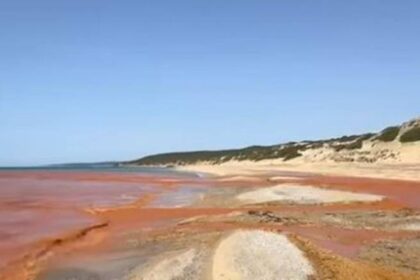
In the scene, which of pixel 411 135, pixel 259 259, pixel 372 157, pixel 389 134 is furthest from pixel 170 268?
pixel 389 134

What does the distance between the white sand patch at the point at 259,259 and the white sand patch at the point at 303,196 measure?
19.0 m

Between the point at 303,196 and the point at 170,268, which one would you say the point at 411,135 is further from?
the point at 170,268

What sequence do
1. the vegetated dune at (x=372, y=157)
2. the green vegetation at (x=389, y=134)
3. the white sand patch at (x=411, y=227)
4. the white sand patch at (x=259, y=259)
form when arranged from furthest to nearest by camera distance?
the green vegetation at (x=389, y=134) < the vegetated dune at (x=372, y=157) < the white sand patch at (x=411, y=227) < the white sand patch at (x=259, y=259)

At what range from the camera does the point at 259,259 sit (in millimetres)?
15016

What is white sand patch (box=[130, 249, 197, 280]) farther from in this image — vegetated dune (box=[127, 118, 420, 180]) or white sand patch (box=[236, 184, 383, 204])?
vegetated dune (box=[127, 118, 420, 180])

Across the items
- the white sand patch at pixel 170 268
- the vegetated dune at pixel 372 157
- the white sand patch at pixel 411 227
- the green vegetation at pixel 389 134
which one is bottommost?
the white sand patch at pixel 411 227

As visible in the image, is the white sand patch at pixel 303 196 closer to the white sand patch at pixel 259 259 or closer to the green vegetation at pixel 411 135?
the white sand patch at pixel 259 259

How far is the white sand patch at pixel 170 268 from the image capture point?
1442 cm

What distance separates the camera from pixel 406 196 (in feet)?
125

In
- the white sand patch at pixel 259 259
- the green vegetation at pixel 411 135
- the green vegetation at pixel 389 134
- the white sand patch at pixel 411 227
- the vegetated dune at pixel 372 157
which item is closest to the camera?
the white sand patch at pixel 259 259

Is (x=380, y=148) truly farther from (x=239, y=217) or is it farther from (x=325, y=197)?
(x=239, y=217)

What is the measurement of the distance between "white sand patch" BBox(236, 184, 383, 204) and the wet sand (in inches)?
37.0

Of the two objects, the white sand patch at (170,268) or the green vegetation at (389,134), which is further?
the green vegetation at (389,134)

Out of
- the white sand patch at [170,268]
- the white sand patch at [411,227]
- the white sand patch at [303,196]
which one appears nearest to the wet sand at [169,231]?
the white sand patch at [170,268]
